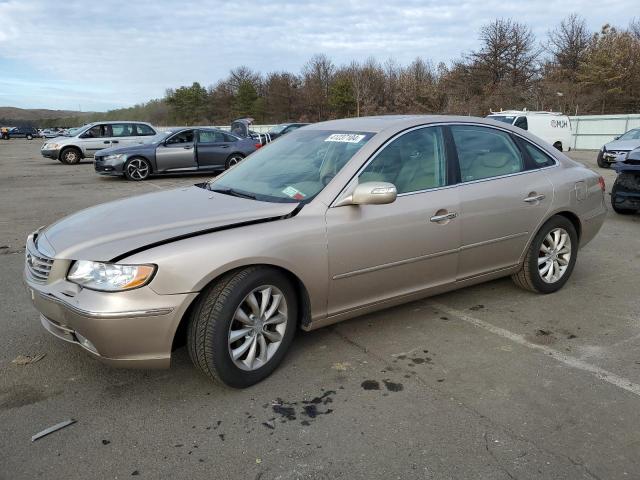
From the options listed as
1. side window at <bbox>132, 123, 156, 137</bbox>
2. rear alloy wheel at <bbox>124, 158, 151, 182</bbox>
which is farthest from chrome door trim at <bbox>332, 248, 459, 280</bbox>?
side window at <bbox>132, 123, 156, 137</bbox>

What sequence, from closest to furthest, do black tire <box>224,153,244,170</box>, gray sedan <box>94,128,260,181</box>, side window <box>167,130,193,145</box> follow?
gray sedan <box>94,128,260,181</box>, side window <box>167,130,193,145</box>, black tire <box>224,153,244,170</box>

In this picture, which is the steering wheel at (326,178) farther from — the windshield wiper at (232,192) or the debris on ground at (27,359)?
the debris on ground at (27,359)

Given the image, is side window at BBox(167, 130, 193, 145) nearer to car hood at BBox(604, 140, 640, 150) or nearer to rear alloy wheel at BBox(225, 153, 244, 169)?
rear alloy wheel at BBox(225, 153, 244, 169)

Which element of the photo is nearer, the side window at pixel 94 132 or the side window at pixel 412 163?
the side window at pixel 412 163

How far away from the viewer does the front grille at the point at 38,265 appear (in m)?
3.05

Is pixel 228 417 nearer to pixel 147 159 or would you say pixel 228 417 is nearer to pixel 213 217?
pixel 213 217

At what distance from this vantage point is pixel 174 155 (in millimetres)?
14906

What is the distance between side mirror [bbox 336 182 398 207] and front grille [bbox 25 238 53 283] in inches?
72.5

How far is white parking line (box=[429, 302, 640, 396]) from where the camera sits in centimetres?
322

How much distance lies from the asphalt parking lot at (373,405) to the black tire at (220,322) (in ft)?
0.60

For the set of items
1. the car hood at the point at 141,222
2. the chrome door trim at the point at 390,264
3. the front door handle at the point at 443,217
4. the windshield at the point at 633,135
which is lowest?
the chrome door trim at the point at 390,264

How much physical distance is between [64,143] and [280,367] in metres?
20.1

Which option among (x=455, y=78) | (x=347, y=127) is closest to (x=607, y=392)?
(x=347, y=127)

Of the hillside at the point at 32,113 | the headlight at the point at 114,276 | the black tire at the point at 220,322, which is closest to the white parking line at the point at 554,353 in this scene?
the black tire at the point at 220,322
